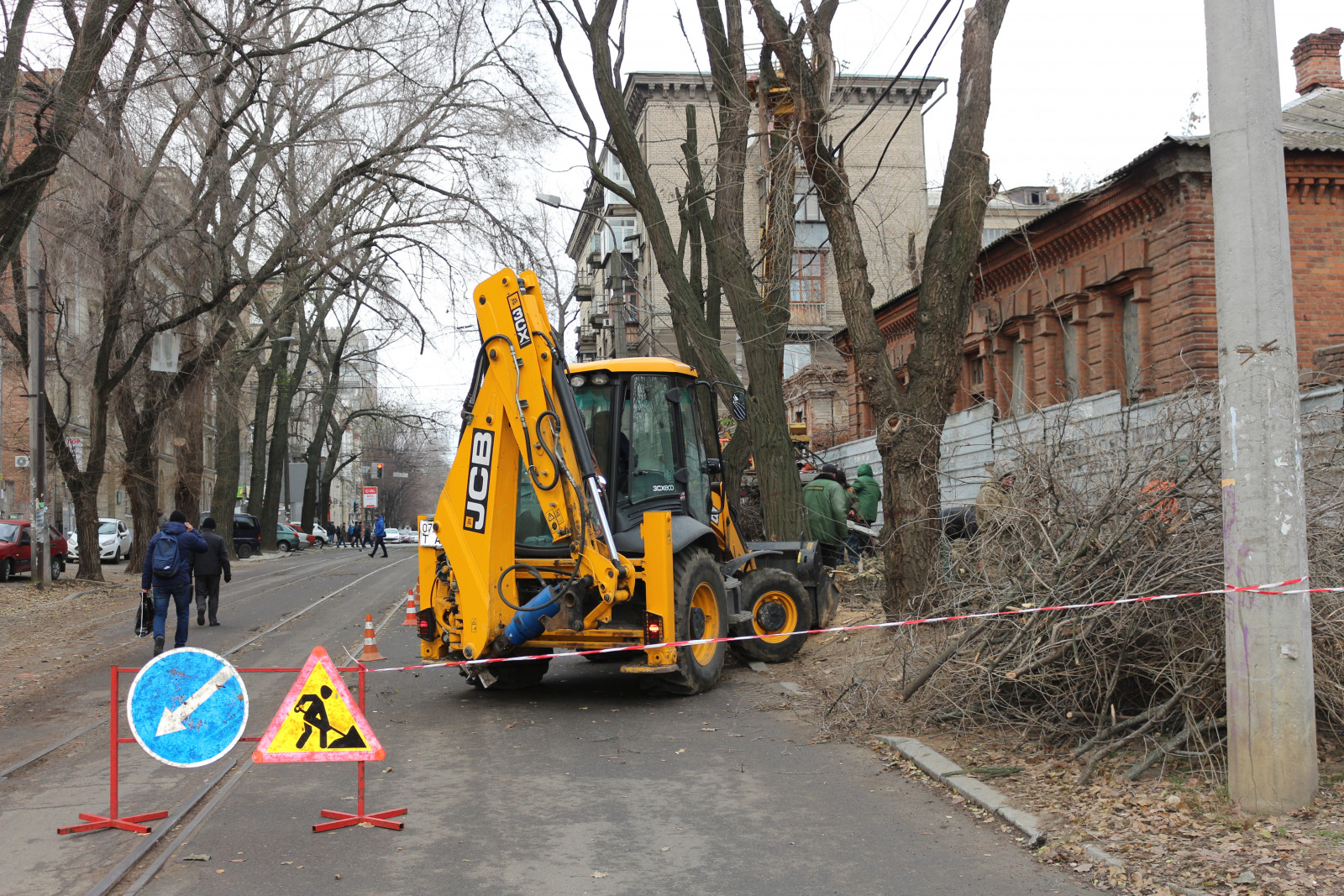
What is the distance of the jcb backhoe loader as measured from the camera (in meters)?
9.37

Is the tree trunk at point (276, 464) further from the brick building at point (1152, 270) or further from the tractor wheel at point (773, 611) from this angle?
the tractor wheel at point (773, 611)

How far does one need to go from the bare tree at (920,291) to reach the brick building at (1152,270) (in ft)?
7.19

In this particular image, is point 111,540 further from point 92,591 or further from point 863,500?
point 863,500

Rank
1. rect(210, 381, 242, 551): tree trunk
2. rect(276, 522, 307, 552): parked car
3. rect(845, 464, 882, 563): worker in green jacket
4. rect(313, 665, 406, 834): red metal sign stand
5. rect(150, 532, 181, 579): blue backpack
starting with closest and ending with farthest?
rect(313, 665, 406, 834): red metal sign stand
rect(150, 532, 181, 579): blue backpack
rect(845, 464, 882, 563): worker in green jacket
rect(210, 381, 242, 551): tree trunk
rect(276, 522, 307, 552): parked car

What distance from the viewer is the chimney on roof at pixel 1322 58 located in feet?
72.7

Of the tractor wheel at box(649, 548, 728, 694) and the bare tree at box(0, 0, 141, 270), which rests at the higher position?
the bare tree at box(0, 0, 141, 270)

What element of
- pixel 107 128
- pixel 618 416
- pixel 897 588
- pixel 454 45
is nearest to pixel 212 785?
pixel 618 416

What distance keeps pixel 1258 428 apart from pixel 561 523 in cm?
533

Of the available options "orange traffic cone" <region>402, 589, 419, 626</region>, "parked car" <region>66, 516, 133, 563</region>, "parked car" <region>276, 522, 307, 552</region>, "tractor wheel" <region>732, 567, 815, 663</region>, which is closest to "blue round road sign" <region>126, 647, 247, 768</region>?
"tractor wheel" <region>732, 567, 815, 663</region>

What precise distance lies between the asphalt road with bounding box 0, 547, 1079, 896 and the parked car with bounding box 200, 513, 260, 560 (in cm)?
3732

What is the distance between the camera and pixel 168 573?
1252 centimetres

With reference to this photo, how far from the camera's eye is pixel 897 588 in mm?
11445

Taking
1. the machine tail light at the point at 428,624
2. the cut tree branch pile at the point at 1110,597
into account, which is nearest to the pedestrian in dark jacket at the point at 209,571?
the machine tail light at the point at 428,624

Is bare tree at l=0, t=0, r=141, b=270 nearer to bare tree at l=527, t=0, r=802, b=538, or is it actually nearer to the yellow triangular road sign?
bare tree at l=527, t=0, r=802, b=538
